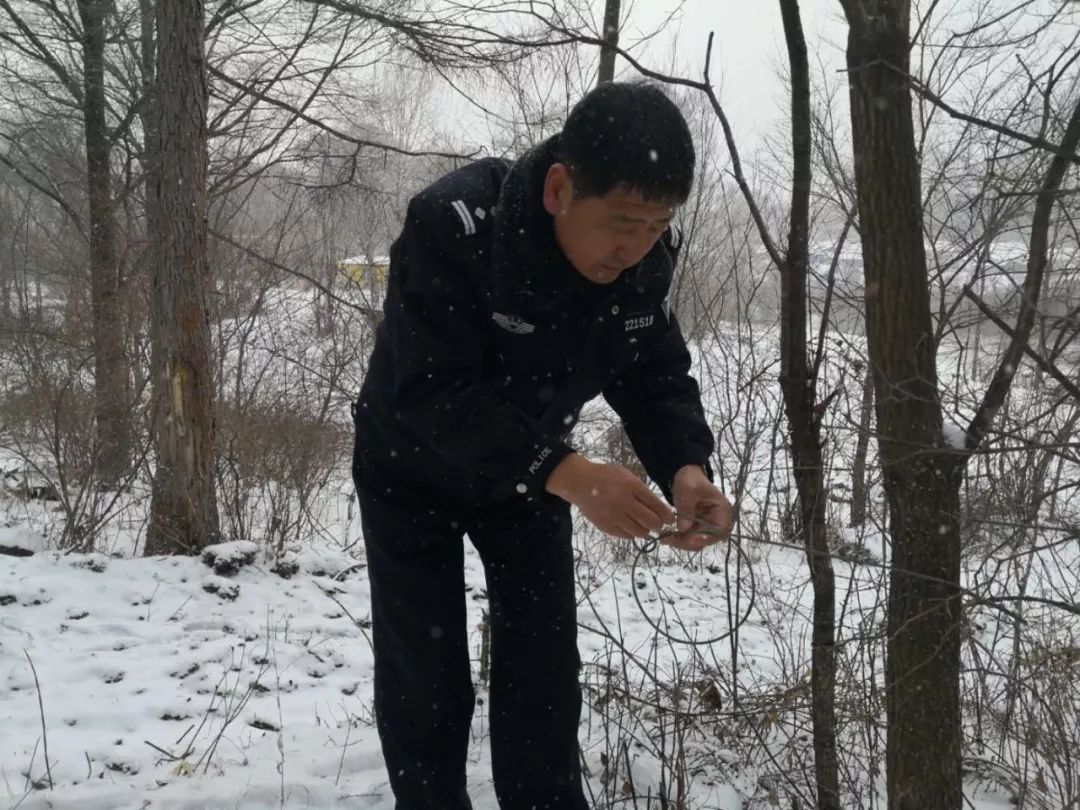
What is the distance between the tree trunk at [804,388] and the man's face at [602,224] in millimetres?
704

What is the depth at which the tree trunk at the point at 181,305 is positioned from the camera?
514cm

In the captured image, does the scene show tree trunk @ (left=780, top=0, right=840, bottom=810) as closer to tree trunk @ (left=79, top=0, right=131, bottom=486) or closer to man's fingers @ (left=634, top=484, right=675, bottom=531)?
man's fingers @ (left=634, top=484, right=675, bottom=531)

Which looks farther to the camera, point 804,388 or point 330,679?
point 330,679

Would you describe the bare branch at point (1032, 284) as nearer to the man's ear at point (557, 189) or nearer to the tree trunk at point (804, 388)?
the tree trunk at point (804, 388)

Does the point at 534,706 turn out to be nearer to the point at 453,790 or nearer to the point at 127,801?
the point at 453,790

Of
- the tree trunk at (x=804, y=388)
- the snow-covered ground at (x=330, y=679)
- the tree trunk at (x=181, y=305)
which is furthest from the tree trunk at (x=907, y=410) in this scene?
the tree trunk at (x=181, y=305)

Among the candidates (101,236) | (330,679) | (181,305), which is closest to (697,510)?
(330,679)

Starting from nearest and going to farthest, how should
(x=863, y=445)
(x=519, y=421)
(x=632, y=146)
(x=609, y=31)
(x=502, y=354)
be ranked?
(x=632, y=146), (x=519, y=421), (x=502, y=354), (x=863, y=445), (x=609, y=31)

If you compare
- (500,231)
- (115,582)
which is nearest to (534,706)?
(500,231)

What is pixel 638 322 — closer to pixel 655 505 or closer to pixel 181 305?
pixel 655 505

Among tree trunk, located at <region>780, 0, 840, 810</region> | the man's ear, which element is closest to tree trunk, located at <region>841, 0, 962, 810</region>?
tree trunk, located at <region>780, 0, 840, 810</region>

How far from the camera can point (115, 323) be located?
7820mm

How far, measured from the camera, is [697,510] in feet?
5.74

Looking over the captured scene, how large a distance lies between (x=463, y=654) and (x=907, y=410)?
3.90 feet
